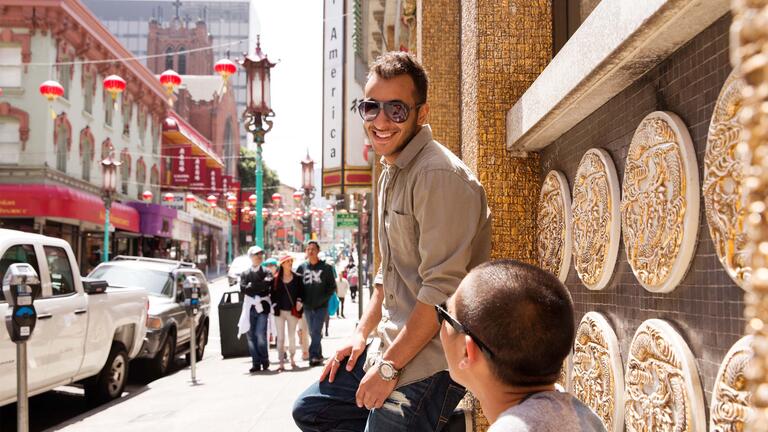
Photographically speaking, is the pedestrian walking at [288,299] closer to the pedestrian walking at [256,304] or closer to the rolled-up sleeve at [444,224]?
the pedestrian walking at [256,304]

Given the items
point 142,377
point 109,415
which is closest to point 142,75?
point 142,377

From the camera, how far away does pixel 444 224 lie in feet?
7.10

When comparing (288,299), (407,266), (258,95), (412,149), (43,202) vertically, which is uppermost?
(258,95)

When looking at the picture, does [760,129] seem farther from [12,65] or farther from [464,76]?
[12,65]

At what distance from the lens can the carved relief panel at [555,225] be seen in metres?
3.26

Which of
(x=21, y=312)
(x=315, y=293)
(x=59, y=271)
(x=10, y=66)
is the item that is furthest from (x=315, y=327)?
(x=10, y=66)

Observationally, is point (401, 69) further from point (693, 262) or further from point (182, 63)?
point (182, 63)

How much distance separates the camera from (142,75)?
127 feet

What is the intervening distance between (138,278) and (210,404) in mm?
4860

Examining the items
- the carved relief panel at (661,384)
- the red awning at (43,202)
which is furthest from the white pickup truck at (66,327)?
the red awning at (43,202)

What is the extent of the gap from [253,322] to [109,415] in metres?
3.66

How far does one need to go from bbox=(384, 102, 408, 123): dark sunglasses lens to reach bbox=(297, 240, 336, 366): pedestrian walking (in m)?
8.53

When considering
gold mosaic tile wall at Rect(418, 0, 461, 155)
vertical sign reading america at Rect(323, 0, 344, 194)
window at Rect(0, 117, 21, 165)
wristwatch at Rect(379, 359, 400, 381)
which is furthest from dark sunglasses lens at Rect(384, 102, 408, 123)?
window at Rect(0, 117, 21, 165)

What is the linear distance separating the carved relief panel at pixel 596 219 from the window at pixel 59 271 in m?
5.77
